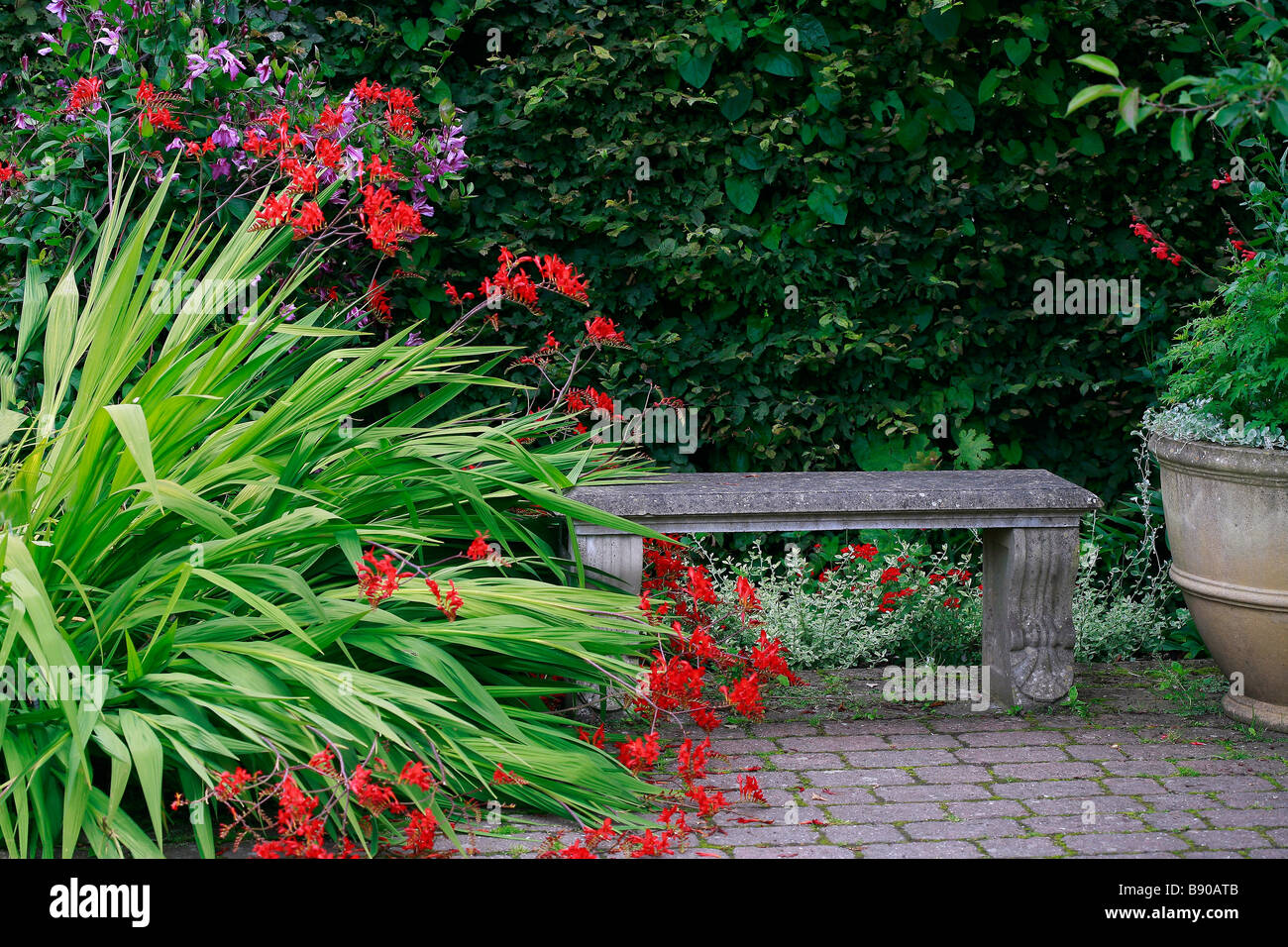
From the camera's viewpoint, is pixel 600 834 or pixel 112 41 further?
pixel 112 41

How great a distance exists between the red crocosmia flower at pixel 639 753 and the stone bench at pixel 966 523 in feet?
2.22

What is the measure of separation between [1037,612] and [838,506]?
70 cm

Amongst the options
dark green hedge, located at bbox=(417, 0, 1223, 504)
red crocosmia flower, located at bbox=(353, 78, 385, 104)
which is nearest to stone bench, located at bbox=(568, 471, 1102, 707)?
dark green hedge, located at bbox=(417, 0, 1223, 504)

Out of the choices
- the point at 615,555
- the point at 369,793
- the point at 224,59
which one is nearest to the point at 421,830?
the point at 369,793

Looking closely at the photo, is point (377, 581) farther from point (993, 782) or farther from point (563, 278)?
point (993, 782)

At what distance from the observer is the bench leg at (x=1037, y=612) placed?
3.82 metres

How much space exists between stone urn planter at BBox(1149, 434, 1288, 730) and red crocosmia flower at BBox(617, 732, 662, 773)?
1773 mm

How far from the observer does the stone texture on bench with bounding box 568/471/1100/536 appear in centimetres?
372

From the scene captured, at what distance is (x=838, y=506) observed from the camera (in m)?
3.74

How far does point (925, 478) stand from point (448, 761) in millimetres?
1938

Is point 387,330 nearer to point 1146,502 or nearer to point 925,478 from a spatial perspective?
point 925,478

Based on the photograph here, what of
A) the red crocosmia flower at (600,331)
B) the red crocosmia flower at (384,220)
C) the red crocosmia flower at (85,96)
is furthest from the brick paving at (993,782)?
the red crocosmia flower at (85,96)

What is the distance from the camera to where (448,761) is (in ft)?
9.32

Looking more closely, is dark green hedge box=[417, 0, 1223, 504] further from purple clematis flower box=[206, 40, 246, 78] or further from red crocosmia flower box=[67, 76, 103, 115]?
red crocosmia flower box=[67, 76, 103, 115]
